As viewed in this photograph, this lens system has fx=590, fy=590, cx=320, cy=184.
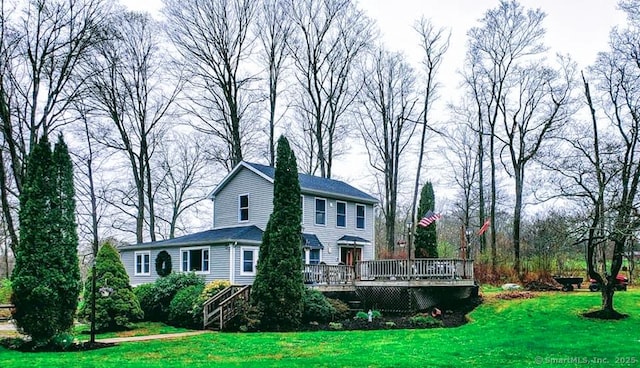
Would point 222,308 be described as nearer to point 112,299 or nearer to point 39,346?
point 112,299

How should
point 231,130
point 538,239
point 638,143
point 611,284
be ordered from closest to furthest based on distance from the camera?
point 611,284, point 638,143, point 538,239, point 231,130

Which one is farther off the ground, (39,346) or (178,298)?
(178,298)

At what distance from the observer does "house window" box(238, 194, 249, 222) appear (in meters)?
26.5

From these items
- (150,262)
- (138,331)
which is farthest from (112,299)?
(150,262)

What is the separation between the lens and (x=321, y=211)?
26734mm

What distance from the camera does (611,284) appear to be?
16.3 m

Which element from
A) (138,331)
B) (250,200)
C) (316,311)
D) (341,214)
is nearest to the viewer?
(138,331)

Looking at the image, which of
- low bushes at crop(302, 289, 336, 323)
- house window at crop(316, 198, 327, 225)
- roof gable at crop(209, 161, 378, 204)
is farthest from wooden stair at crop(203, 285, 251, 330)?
house window at crop(316, 198, 327, 225)

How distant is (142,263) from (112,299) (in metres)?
9.05

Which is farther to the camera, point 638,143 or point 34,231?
point 638,143

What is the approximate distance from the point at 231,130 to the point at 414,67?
11.6 metres

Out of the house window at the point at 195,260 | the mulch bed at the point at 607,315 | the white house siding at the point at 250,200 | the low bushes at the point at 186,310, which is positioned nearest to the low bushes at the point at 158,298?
the low bushes at the point at 186,310

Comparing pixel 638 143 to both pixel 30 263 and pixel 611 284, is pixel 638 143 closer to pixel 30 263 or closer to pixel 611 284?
pixel 611 284

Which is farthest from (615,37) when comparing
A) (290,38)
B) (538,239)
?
(290,38)
